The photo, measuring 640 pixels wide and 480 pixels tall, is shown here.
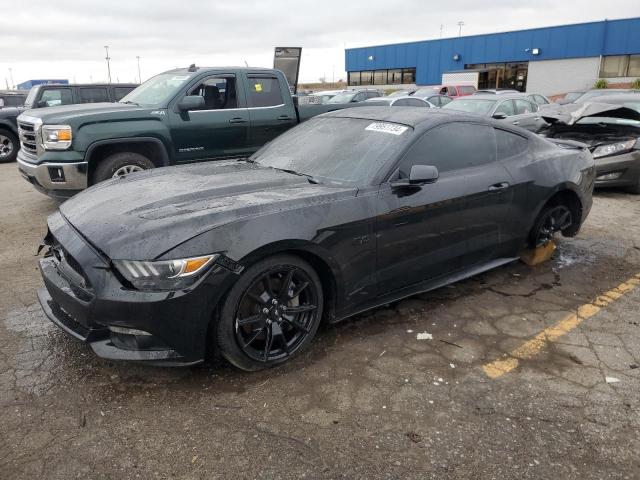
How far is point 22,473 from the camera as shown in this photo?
2.24 metres

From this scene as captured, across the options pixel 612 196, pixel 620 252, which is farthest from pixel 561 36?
pixel 620 252

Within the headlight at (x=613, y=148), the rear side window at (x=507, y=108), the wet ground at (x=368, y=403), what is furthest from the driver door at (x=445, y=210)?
the rear side window at (x=507, y=108)

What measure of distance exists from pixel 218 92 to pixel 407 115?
3.94m

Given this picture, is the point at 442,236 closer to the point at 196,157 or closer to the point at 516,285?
the point at 516,285

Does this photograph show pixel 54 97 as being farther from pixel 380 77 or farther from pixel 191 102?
pixel 380 77

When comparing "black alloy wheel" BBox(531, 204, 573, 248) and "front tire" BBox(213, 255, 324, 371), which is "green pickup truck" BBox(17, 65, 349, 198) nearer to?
"front tire" BBox(213, 255, 324, 371)

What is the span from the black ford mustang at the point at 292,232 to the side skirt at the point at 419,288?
1 centimetres

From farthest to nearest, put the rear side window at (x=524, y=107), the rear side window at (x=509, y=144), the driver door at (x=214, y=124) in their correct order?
the rear side window at (x=524, y=107) < the driver door at (x=214, y=124) < the rear side window at (x=509, y=144)

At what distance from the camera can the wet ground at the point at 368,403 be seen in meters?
2.32

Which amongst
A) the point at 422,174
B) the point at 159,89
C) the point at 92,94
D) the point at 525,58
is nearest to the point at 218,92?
the point at 159,89

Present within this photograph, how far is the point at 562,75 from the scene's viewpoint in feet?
125

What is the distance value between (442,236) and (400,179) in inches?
23.6

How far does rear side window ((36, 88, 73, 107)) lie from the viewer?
11.5 meters

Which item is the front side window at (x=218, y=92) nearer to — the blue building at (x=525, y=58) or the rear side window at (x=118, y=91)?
the rear side window at (x=118, y=91)
